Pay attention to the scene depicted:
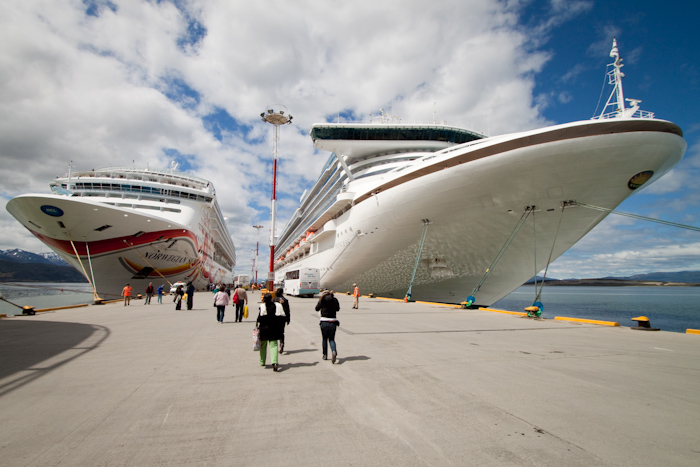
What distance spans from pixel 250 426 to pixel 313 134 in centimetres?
2176

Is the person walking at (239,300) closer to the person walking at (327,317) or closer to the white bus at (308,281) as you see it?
the person walking at (327,317)

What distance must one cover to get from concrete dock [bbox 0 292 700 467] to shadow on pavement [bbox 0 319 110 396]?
0.05m

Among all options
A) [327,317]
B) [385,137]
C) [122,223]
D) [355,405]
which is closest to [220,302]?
[327,317]

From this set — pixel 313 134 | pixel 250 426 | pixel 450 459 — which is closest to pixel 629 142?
pixel 450 459

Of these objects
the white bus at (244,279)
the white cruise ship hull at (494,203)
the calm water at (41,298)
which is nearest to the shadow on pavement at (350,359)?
the white cruise ship hull at (494,203)

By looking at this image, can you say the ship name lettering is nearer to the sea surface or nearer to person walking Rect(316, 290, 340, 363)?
the sea surface

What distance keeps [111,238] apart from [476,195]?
83.9 feet

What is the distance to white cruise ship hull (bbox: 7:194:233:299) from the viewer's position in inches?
854

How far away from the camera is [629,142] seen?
11266 millimetres

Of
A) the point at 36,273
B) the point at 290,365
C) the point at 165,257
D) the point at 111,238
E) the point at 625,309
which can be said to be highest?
the point at 36,273

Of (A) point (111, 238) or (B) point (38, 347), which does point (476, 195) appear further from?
(A) point (111, 238)

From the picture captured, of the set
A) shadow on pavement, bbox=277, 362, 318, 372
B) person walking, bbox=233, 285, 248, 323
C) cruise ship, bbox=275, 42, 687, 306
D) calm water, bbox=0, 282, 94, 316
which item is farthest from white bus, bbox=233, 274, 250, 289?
shadow on pavement, bbox=277, 362, 318, 372

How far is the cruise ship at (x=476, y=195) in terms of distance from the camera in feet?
38.7

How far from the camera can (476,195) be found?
1420 cm
